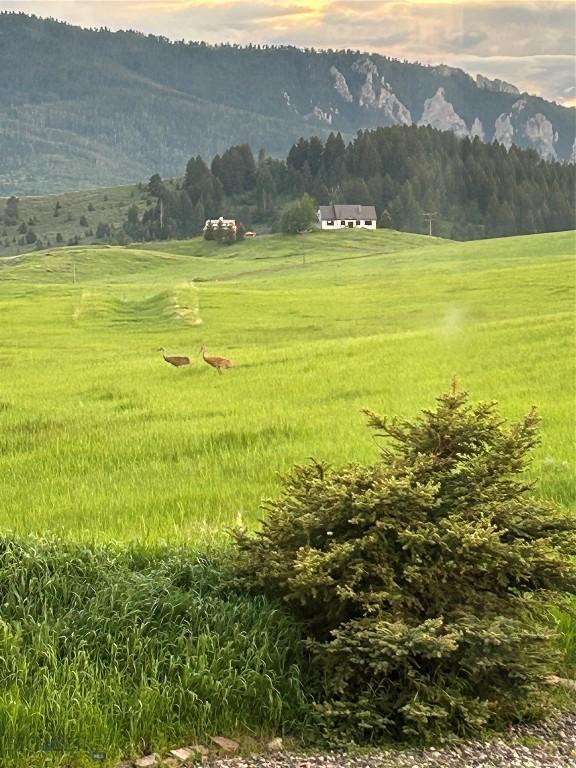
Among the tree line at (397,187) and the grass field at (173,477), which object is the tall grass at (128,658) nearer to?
the grass field at (173,477)

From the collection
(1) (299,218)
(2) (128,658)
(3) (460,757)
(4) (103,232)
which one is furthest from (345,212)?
(3) (460,757)

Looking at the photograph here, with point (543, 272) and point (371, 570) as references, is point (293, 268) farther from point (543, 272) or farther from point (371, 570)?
point (371, 570)

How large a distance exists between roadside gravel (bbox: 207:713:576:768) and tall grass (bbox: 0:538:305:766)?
0.38 metres

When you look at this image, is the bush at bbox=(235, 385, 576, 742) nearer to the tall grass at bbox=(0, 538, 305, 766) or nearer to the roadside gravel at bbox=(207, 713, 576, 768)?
the roadside gravel at bbox=(207, 713, 576, 768)

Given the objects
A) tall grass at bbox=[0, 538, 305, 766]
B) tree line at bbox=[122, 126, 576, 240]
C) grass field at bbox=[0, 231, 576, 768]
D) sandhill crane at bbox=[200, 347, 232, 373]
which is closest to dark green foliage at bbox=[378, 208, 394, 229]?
tree line at bbox=[122, 126, 576, 240]

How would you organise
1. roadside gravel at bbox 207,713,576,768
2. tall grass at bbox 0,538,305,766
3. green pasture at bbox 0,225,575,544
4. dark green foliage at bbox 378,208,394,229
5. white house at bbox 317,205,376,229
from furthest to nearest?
dark green foliage at bbox 378,208,394,229, white house at bbox 317,205,376,229, green pasture at bbox 0,225,575,544, tall grass at bbox 0,538,305,766, roadside gravel at bbox 207,713,576,768

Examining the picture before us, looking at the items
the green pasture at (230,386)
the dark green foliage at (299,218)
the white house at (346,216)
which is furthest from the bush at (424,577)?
the white house at (346,216)

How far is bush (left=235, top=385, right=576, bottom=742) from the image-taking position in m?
6.05

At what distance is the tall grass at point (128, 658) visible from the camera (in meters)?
5.77

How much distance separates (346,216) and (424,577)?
508ft

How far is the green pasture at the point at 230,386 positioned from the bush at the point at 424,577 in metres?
2.31

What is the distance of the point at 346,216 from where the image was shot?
520 feet

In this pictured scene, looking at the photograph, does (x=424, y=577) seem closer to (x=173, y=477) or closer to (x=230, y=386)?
(x=173, y=477)

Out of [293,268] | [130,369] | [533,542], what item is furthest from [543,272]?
[533,542]
